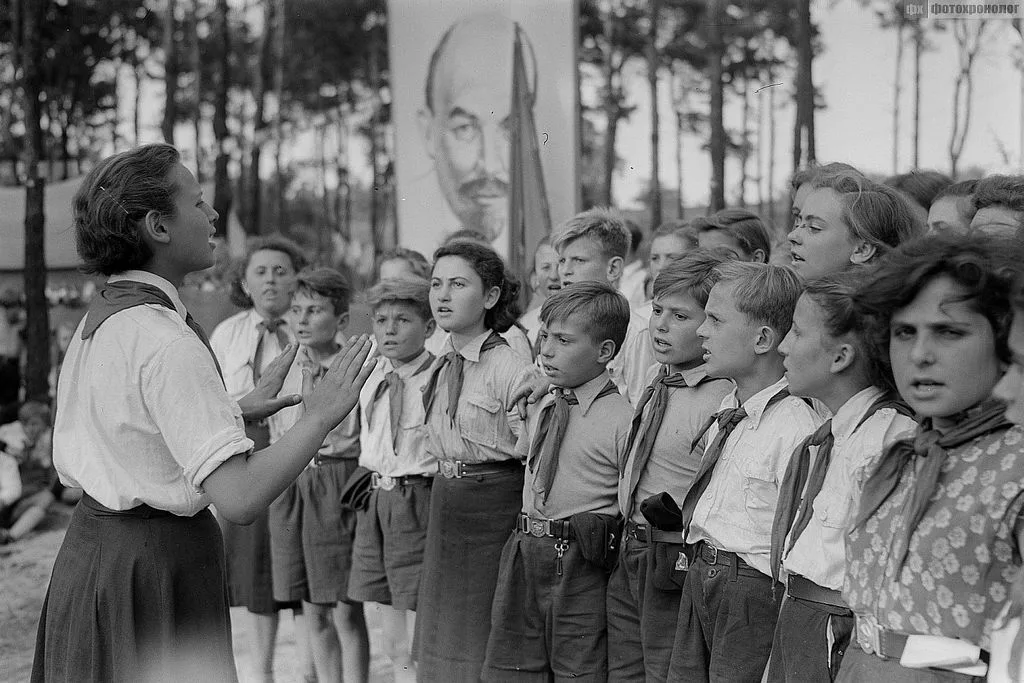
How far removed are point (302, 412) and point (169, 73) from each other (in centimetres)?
352

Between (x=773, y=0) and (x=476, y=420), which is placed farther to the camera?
(x=773, y=0)

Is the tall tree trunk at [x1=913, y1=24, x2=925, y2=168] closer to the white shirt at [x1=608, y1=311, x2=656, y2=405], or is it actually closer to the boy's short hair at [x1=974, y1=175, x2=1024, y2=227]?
the white shirt at [x1=608, y1=311, x2=656, y2=405]

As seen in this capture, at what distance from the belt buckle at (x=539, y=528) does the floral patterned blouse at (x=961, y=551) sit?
1436 millimetres

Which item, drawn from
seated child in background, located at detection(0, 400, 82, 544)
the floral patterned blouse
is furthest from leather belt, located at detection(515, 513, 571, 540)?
seated child in background, located at detection(0, 400, 82, 544)

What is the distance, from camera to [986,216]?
2781 millimetres

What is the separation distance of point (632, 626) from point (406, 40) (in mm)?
4362

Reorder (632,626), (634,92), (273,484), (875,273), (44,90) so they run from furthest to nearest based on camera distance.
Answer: (44,90), (634,92), (632,626), (273,484), (875,273)

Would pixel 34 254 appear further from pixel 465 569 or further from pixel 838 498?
pixel 838 498

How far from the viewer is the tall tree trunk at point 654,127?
6.10 meters

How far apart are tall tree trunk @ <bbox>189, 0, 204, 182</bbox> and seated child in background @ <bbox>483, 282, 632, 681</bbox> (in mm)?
4330

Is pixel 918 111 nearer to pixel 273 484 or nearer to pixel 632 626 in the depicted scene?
pixel 632 626

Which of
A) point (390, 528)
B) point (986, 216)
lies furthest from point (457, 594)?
point (986, 216)

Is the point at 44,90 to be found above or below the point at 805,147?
above

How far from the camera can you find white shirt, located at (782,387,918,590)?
7.66 ft
